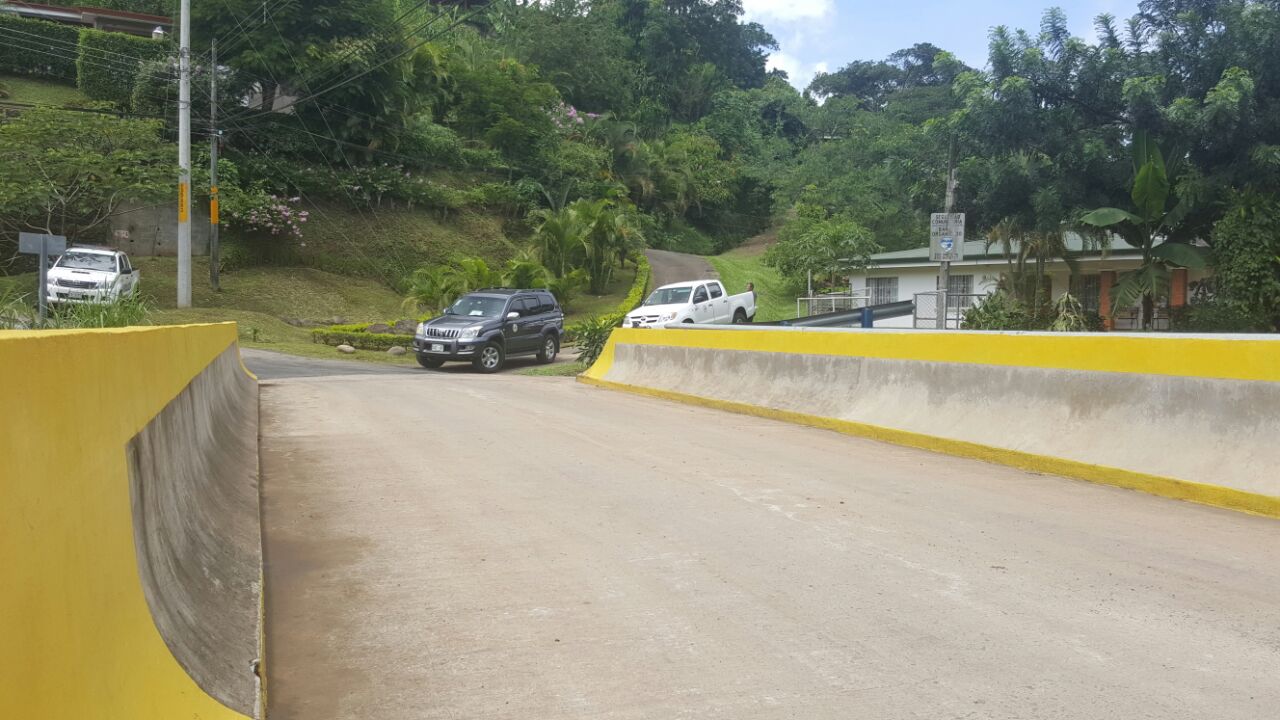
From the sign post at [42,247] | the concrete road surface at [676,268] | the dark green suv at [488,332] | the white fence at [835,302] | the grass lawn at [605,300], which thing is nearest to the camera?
the sign post at [42,247]

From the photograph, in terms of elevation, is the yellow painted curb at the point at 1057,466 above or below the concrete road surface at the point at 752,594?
above

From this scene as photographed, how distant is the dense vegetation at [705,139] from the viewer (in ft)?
89.2

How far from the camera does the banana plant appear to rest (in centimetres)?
2623

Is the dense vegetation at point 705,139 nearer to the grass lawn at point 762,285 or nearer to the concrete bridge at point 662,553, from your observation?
the grass lawn at point 762,285

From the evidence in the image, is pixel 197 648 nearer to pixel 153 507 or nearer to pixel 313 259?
pixel 153 507

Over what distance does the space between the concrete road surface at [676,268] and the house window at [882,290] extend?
13229mm

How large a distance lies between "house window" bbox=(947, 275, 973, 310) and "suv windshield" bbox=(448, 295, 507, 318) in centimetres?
1498

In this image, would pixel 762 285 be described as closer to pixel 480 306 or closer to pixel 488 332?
pixel 480 306

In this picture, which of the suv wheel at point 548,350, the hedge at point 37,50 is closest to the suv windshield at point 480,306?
the suv wheel at point 548,350

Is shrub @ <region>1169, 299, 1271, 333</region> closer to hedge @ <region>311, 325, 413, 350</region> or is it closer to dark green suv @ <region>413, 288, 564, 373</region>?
dark green suv @ <region>413, 288, 564, 373</region>

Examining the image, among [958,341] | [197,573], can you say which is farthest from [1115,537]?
[197,573]

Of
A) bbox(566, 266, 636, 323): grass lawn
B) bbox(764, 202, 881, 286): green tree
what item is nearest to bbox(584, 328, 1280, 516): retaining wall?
bbox(566, 266, 636, 323): grass lawn

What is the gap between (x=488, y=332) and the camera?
2683 centimetres

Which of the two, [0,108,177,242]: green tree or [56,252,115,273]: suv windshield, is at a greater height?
[0,108,177,242]: green tree
